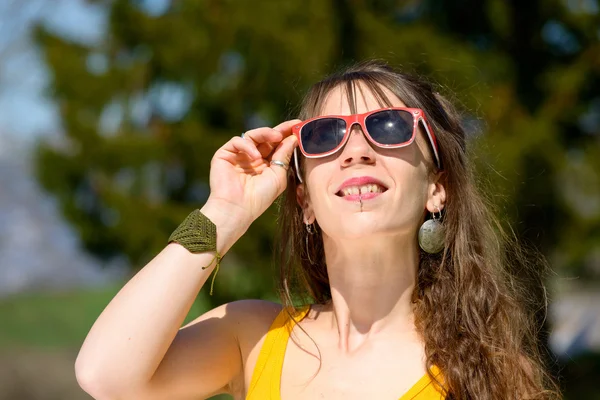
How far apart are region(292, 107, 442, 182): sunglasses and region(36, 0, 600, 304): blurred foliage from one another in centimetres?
222

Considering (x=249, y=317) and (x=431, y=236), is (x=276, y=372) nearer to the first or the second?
(x=249, y=317)

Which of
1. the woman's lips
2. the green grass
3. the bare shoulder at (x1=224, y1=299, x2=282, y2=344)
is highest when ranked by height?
the woman's lips

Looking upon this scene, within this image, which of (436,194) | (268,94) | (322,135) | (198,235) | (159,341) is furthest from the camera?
(268,94)

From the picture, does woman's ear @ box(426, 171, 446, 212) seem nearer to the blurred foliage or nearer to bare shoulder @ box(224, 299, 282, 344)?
bare shoulder @ box(224, 299, 282, 344)

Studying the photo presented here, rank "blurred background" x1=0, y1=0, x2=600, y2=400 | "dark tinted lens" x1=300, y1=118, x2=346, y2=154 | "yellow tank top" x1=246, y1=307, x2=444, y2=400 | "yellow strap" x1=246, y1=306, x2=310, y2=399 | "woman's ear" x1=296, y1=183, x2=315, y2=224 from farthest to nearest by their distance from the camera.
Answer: "blurred background" x1=0, y1=0, x2=600, y2=400 → "woman's ear" x1=296, y1=183, x2=315, y2=224 → "dark tinted lens" x1=300, y1=118, x2=346, y2=154 → "yellow strap" x1=246, y1=306, x2=310, y2=399 → "yellow tank top" x1=246, y1=307, x2=444, y2=400

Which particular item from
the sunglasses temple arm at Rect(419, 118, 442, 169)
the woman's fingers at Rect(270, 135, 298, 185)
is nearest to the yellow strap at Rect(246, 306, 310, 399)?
the woman's fingers at Rect(270, 135, 298, 185)

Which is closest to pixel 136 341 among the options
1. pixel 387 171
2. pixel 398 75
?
pixel 387 171

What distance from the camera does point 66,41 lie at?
6.52 metres

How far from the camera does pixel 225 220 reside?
2102 millimetres

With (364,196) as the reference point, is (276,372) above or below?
below

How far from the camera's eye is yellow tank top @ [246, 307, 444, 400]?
6.20 feet

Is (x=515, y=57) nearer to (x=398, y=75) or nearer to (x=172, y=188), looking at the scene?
(x=172, y=188)

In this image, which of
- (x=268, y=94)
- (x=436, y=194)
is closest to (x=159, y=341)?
(x=436, y=194)

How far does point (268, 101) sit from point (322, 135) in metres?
3.49
